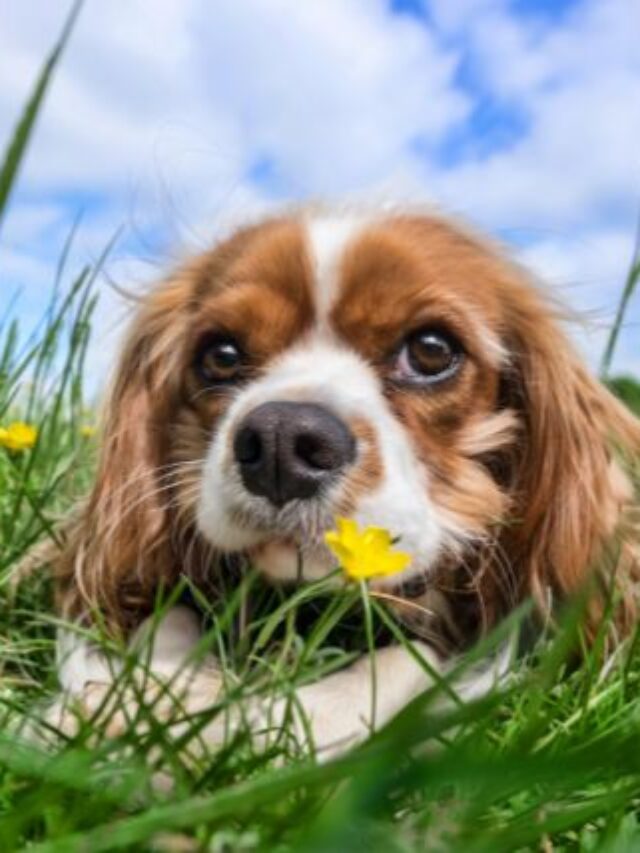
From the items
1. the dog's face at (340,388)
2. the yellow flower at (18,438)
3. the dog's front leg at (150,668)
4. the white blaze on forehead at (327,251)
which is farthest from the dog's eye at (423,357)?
the yellow flower at (18,438)

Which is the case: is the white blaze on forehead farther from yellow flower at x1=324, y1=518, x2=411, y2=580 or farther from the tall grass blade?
the tall grass blade

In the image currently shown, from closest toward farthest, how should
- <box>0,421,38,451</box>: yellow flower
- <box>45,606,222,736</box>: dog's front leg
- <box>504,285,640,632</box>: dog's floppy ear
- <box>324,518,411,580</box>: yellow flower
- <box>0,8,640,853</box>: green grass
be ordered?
<box>0,8,640,853</box>: green grass → <box>324,518,411,580</box>: yellow flower → <box>45,606,222,736</box>: dog's front leg → <box>504,285,640,632</box>: dog's floppy ear → <box>0,421,38,451</box>: yellow flower

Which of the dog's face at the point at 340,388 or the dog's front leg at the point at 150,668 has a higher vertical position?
the dog's face at the point at 340,388

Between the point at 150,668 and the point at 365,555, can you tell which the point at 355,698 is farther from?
the point at 365,555

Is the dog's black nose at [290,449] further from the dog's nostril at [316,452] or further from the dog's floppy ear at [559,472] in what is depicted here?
the dog's floppy ear at [559,472]

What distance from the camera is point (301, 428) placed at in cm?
211

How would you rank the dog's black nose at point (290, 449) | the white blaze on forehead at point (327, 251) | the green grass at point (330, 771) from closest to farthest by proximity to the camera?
1. the green grass at point (330, 771)
2. the dog's black nose at point (290, 449)
3. the white blaze on forehead at point (327, 251)

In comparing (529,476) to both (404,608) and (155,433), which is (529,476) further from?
(155,433)

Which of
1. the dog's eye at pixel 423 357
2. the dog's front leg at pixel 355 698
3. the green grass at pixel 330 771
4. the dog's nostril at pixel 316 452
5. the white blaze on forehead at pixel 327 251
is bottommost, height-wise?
the dog's front leg at pixel 355 698

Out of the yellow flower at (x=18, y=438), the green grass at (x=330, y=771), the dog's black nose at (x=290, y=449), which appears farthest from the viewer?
the yellow flower at (x=18, y=438)

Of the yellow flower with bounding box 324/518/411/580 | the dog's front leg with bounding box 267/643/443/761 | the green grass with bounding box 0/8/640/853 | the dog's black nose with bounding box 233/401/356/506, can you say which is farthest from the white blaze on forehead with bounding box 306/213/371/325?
the yellow flower with bounding box 324/518/411/580

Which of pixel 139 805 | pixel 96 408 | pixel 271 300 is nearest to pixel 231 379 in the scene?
pixel 271 300

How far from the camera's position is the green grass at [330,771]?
2.51 ft

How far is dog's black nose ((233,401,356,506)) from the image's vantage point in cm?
212
